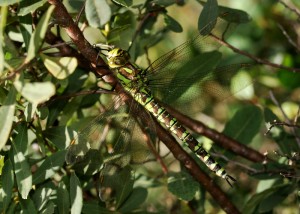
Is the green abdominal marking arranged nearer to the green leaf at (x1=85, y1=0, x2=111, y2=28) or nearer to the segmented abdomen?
the segmented abdomen

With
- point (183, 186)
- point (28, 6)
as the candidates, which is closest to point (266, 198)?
point (183, 186)

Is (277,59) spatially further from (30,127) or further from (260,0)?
(30,127)

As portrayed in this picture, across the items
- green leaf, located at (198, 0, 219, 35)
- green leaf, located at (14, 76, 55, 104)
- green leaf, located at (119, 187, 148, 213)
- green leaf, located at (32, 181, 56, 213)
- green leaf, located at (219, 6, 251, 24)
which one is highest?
A: green leaf, located at (14, 76, 55, 104)

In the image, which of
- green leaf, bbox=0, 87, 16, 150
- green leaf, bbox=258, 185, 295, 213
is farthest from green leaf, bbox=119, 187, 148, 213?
green leaf, bbox=0, 87, 16, 150

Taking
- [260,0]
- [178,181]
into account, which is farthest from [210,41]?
[260,0]

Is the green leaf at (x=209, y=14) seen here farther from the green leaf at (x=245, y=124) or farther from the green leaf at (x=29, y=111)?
the green leaf at (x=29, y=111)

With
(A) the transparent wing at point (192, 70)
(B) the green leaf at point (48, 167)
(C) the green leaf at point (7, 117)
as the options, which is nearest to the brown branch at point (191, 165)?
(A) the transparent wing at point (192, 70)

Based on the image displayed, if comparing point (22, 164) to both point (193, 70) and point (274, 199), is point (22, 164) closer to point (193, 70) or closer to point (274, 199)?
point (193, 70)
